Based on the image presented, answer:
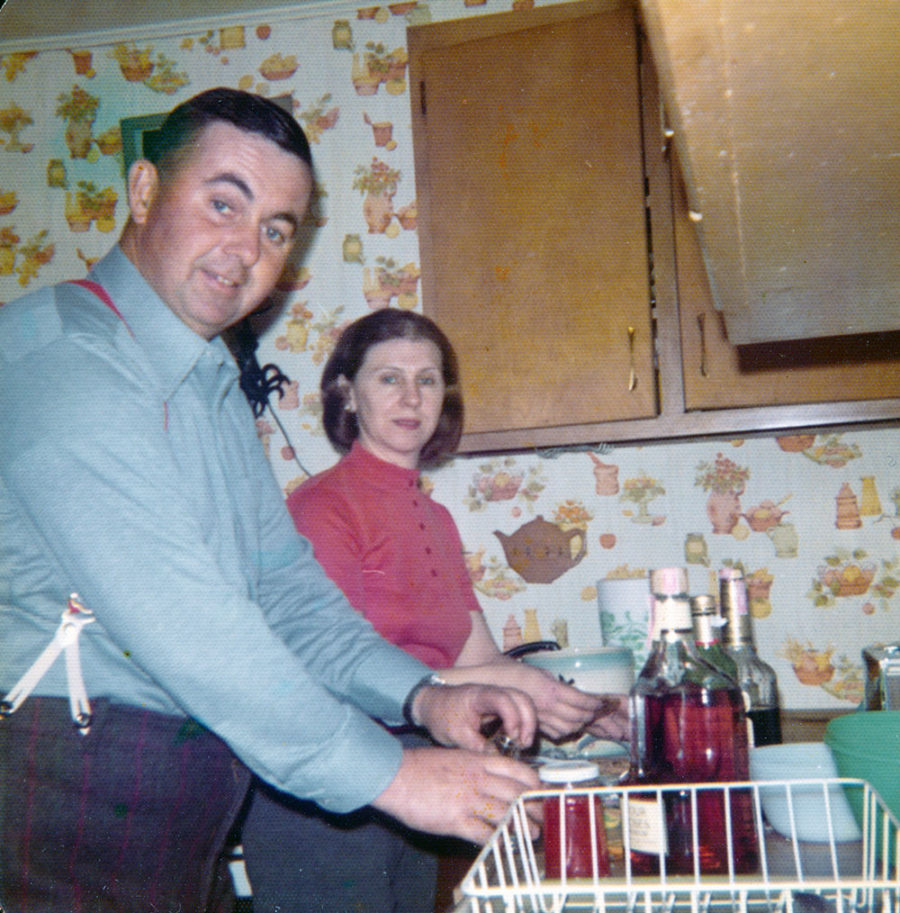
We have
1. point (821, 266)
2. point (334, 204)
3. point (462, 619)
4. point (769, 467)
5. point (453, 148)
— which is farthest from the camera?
point (334, 204)

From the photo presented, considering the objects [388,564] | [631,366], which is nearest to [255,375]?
[388,564]

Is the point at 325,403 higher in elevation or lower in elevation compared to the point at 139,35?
lower

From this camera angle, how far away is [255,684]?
0.67 metres

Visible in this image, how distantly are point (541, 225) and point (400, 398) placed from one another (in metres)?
0.43

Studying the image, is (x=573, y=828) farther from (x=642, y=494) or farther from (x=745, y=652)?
(x=642, y=494)

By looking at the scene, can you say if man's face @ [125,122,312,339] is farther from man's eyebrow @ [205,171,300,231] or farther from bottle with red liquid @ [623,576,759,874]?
bottle with red liquid @ [623,576,759,874]

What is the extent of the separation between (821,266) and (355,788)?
1.77ft

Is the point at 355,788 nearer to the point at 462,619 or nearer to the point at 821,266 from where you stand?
the point at 821,266

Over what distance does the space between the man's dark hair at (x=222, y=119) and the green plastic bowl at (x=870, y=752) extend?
2.88 ft

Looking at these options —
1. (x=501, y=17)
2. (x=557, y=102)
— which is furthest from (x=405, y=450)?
(x=501, y=17)

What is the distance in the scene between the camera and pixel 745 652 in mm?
1096

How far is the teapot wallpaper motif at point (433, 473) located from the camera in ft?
5.82

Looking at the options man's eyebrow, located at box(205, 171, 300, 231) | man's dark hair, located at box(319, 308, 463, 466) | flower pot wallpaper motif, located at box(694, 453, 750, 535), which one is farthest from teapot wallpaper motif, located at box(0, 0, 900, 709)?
man's eyebrow, located at box(205, 171, 300, 231)

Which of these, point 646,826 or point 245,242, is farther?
point 245,242
